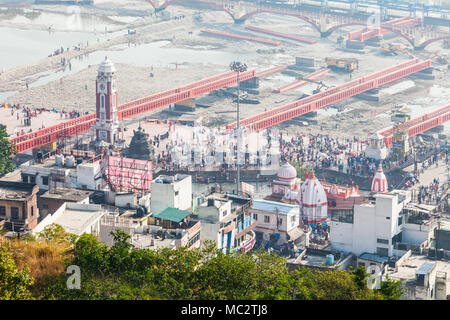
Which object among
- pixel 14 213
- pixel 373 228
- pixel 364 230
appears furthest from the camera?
pixel 364 230

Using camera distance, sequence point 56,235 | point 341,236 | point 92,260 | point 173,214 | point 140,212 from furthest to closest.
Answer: point 341,236 < point 140,212 < point 173,214 < point 56,235 < point 92,260

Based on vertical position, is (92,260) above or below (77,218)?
above

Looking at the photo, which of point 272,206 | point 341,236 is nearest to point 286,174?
point 272,206

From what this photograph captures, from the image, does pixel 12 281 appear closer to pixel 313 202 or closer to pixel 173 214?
pixel 173 214

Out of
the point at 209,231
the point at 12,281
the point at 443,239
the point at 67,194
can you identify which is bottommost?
the point at 443,239

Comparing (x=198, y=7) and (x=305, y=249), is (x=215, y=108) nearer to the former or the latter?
(x=305, y=249)
